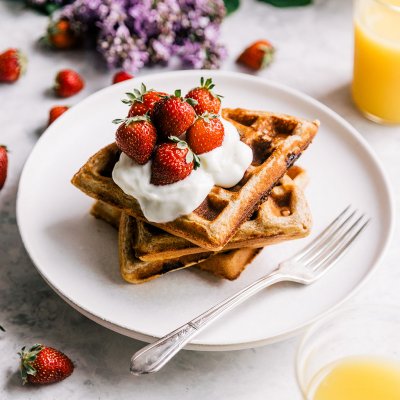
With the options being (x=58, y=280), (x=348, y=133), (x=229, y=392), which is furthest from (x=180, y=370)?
(x=348, y=133)

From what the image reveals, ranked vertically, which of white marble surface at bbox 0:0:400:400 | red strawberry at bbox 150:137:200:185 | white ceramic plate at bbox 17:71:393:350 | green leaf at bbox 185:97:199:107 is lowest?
white marble surface at bbox 0:0:400:400

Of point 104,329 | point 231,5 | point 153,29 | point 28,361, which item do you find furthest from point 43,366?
point 231,5

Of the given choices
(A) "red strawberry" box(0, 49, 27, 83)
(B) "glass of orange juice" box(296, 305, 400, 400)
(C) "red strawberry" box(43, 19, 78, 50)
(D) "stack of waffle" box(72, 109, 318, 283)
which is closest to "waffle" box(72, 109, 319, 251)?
(D) "stack of waffle" box(72, 109, 318, 283)

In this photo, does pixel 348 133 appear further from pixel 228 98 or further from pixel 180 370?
pixel 180 370

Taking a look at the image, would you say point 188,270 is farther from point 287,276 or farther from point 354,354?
point 354,354

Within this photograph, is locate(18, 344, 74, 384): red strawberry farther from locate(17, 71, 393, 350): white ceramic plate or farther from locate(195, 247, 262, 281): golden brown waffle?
locate(195, 247, 262, 281): golden brown waffle
